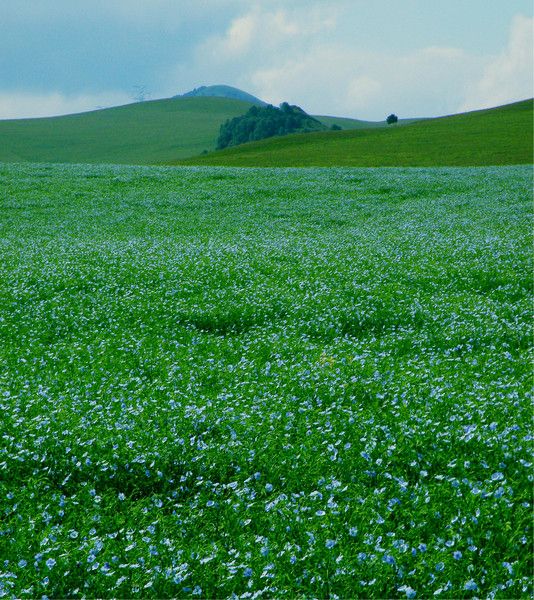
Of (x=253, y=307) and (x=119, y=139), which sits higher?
(x=119, y=139)

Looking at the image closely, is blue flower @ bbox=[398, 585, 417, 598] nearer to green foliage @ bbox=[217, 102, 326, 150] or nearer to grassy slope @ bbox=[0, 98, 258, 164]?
grassy slope @ bbox=[0, 98, 258, 164]

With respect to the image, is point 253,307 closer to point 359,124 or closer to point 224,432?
point 224,432

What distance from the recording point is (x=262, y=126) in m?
126

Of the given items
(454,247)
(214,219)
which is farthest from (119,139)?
(454,247)

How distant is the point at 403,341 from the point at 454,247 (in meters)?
9.62

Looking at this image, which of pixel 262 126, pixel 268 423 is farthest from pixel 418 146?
pixel 268 423

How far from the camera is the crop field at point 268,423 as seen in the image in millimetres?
6195

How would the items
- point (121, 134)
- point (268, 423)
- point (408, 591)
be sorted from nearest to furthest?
1. point (408, 591)
2. point (268, 423)
3. point (121, 134)

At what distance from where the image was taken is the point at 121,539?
269 inches

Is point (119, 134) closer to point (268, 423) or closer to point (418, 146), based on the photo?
point (418, 146)

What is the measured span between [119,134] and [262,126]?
104 ft

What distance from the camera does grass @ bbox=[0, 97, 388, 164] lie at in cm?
11312

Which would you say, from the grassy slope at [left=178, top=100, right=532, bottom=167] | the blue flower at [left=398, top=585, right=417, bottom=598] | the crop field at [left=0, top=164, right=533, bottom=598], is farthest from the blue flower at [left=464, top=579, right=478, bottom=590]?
the grassy slope at [left=178, top=100, right=532, bottom=167]

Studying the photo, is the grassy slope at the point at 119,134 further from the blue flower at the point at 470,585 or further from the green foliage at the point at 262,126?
the blue flower at the point at 470,585
